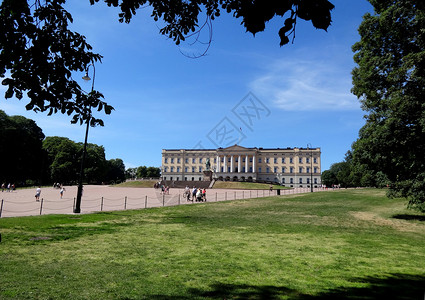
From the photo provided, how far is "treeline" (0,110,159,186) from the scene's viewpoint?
52.2m

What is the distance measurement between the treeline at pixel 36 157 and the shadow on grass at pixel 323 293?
51.5 m

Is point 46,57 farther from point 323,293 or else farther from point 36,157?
point 36,157

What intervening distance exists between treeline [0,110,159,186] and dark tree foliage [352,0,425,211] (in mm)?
51099

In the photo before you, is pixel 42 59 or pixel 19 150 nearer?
pixel 42 59

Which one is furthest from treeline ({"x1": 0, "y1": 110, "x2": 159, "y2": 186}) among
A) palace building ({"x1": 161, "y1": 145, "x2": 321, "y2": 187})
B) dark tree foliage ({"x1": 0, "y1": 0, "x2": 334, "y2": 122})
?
dark tree foliage ({"x1": 0, "y1": 0, "x2": 334, "y2": 122})

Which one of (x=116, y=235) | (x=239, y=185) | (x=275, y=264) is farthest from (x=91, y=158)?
(x=275, y=264)

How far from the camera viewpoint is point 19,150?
54219mm

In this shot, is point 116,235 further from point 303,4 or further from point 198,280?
point 303,4

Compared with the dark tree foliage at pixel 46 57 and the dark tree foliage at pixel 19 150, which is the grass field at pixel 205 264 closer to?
the dark tree foliage at pixel 46 57

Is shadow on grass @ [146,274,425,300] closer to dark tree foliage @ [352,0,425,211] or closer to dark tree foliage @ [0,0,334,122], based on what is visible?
dark tree foliage @ [0,0,334,122]

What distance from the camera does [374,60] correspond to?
1538cm

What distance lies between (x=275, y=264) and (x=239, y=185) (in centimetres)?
6280

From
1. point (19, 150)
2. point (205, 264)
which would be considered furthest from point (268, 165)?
point (205, 264)

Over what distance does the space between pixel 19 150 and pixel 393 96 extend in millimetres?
63025
